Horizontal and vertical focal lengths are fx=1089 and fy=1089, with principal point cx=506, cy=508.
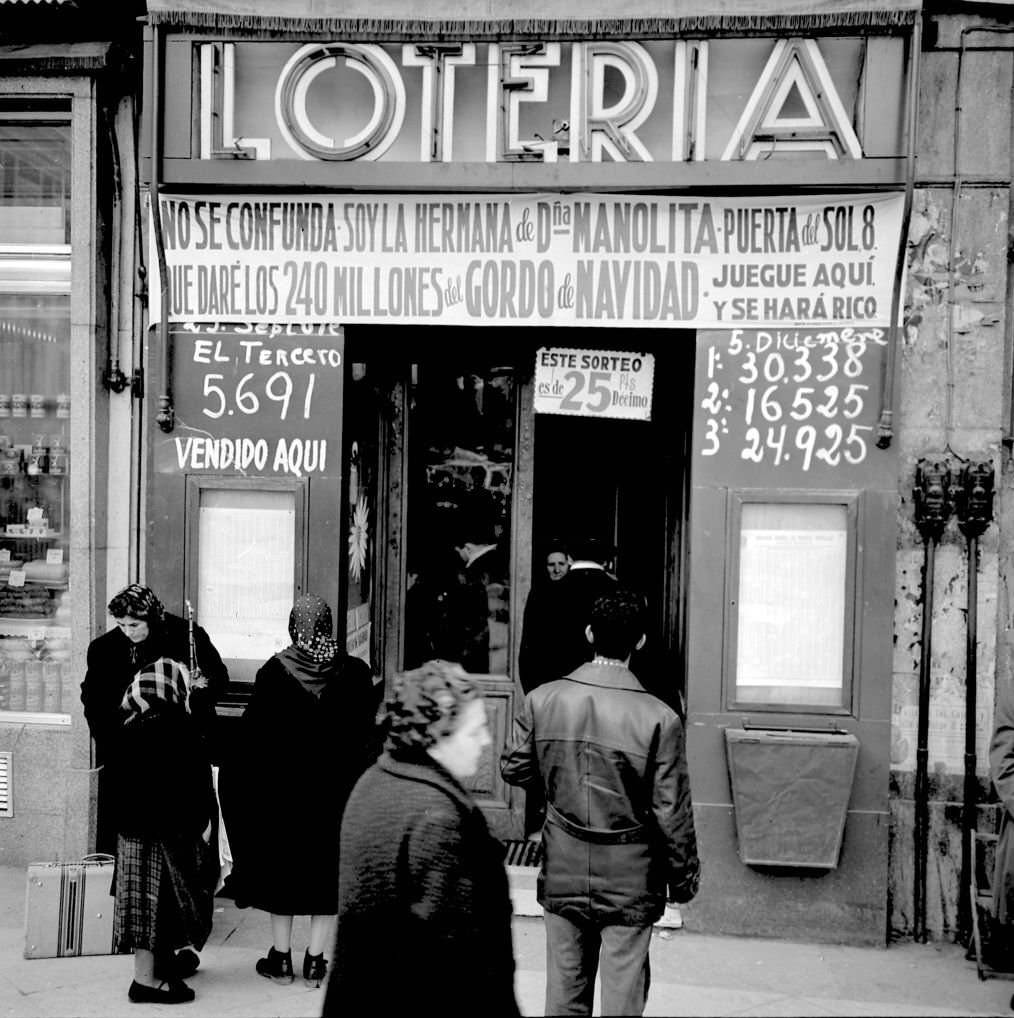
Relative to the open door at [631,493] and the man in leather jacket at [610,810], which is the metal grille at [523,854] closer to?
the open door at [631,493]

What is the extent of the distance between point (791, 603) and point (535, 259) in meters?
2.30

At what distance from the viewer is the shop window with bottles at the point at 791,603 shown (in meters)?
5.69

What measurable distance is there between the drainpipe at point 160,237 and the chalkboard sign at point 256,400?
0.05 meters

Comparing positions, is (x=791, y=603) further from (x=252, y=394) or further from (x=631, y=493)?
(x=252, y=394)

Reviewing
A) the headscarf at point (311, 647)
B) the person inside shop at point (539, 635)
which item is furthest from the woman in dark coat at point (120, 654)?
the person inside shop at point (539, 635)

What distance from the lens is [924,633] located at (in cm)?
570

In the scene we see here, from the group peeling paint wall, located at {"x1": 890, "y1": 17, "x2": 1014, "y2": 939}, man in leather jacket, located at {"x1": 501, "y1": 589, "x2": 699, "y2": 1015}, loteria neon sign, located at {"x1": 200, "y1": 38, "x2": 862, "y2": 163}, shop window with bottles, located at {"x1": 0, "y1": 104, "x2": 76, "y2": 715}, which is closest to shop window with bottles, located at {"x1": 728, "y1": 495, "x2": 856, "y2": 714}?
peeling paint wall, located at {"x1": 890, "y1": 17, "x2": 1014, "y2": 939}

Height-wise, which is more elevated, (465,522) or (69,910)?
(465,522)

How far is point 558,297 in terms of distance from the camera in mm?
5910

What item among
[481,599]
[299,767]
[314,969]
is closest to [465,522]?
[481,599]

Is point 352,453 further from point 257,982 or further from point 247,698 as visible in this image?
point 257,982

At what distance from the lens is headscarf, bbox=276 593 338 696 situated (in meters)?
4.70

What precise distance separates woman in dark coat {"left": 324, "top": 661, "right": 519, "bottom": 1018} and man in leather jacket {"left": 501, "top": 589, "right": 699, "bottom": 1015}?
3.36 feet

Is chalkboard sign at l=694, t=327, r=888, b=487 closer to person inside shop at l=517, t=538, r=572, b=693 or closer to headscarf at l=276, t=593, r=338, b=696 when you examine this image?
person inside shop at l=517, t=538, r=572, b=693
